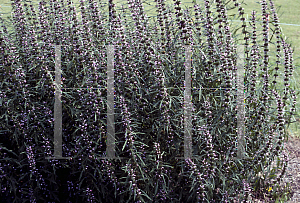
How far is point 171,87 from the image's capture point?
3.17 m

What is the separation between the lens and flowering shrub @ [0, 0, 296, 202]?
3141 millimetres

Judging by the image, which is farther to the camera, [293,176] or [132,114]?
[293,176]

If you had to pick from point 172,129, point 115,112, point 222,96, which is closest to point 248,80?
point 222,96

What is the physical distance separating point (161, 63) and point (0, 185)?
1964mm

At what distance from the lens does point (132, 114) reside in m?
3.13

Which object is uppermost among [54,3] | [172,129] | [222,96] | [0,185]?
[54,3]

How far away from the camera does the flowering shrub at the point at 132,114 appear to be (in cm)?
314

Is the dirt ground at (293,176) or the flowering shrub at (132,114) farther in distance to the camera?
the dirt ground at (293,176)

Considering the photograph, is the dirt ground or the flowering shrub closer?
the flowering shrub

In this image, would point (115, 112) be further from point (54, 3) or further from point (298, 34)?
point (298, 34)

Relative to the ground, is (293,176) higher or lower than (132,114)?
lower

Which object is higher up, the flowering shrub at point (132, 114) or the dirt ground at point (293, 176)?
the flowering shrub at point (132, 114)

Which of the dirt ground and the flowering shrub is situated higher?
the flowering shrub

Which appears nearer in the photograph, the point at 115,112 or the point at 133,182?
the point at 133,182
